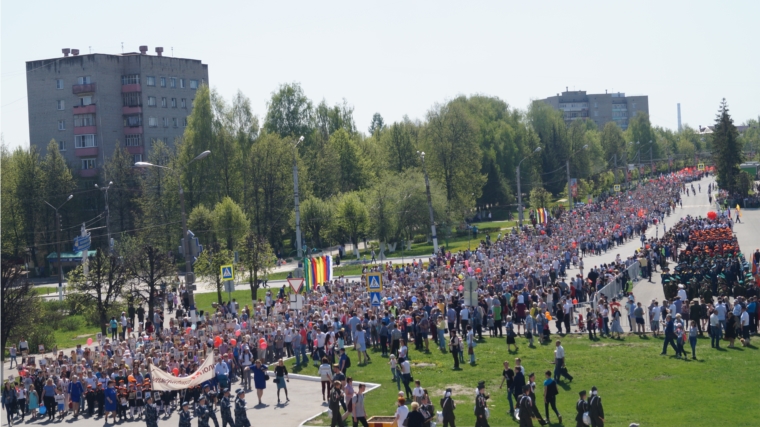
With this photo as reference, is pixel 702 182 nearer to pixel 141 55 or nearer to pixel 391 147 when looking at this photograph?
pixel 391 147

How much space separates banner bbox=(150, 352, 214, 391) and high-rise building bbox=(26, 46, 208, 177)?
62718 millimetres

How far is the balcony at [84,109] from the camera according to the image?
8269 cm

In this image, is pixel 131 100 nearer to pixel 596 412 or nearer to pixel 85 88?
pixel 85 88

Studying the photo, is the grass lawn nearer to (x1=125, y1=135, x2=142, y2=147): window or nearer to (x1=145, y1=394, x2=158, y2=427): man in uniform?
(x1=145, y1=394, x2=158, y2=427): man in uniform

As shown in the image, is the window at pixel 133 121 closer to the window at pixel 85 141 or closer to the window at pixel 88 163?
the window at pixel 85 141

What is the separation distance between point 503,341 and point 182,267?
4292 centimetres

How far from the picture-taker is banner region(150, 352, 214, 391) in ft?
69.9

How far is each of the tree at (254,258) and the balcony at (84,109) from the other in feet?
144

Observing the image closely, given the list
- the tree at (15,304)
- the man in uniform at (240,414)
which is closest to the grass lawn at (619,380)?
the man in uniform at (240,414)

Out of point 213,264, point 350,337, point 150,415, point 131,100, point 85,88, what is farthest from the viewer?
point 131,100

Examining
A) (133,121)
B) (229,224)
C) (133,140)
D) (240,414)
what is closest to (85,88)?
(133,121)

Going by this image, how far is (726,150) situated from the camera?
3538 inches

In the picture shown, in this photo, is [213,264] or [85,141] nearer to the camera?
[213,264]

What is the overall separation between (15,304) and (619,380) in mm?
23766
